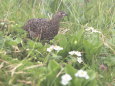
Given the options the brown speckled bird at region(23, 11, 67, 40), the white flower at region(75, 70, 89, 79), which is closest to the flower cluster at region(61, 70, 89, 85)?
Answer: the white flower at region(75, 70, 89, 79)

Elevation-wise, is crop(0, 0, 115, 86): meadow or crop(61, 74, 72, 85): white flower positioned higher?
crop(0, 0, 115, 86): meadow

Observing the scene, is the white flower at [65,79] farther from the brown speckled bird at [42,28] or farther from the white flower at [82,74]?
the brown speckled bird at [42,28]

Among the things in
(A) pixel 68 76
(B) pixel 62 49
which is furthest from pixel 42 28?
(A) pixel 68 76

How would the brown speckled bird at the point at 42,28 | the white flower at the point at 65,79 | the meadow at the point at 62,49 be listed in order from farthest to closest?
the brown speckled bird at the point at 42,28
the meadow at the point at 62,49
the white flower at the point at 65,79

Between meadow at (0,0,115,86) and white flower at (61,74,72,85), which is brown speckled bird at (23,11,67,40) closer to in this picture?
meadow at (0,0,115,86)

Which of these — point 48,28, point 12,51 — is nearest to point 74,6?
point 48,28

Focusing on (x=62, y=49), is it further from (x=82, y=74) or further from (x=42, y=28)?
(x=82, y=74)

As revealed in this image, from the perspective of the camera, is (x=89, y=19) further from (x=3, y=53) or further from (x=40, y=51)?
(x=3, y=53)

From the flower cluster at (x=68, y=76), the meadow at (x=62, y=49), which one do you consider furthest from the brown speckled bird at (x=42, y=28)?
the flower cluster at (x=68, y=76)
